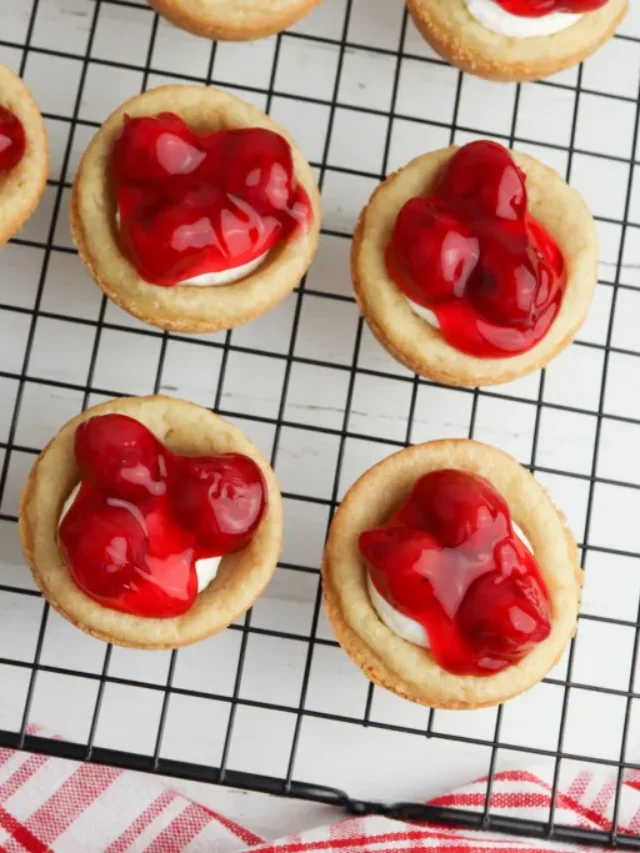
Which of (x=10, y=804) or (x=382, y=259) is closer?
(x=382, y=259)

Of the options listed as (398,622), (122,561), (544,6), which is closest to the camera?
(122,561)

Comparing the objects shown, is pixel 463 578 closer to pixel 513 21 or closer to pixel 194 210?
pixel 194 210

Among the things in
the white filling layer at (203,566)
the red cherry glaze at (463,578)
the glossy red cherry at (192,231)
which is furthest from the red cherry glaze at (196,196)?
the red cherry glaze at (463,578)

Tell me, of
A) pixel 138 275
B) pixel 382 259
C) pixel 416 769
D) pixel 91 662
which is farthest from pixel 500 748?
pixel 138 275

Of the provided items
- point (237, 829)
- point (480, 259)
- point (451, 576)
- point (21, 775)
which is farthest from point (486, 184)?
point (21, 775)

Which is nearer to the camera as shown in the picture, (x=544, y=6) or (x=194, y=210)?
(x=194, y=210)

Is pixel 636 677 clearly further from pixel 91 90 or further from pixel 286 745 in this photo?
pixel 91 90

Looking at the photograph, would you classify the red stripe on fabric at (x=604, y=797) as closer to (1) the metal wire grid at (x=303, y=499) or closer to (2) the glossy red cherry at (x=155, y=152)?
(1) the metal wire grid at (x=303, y=499)
